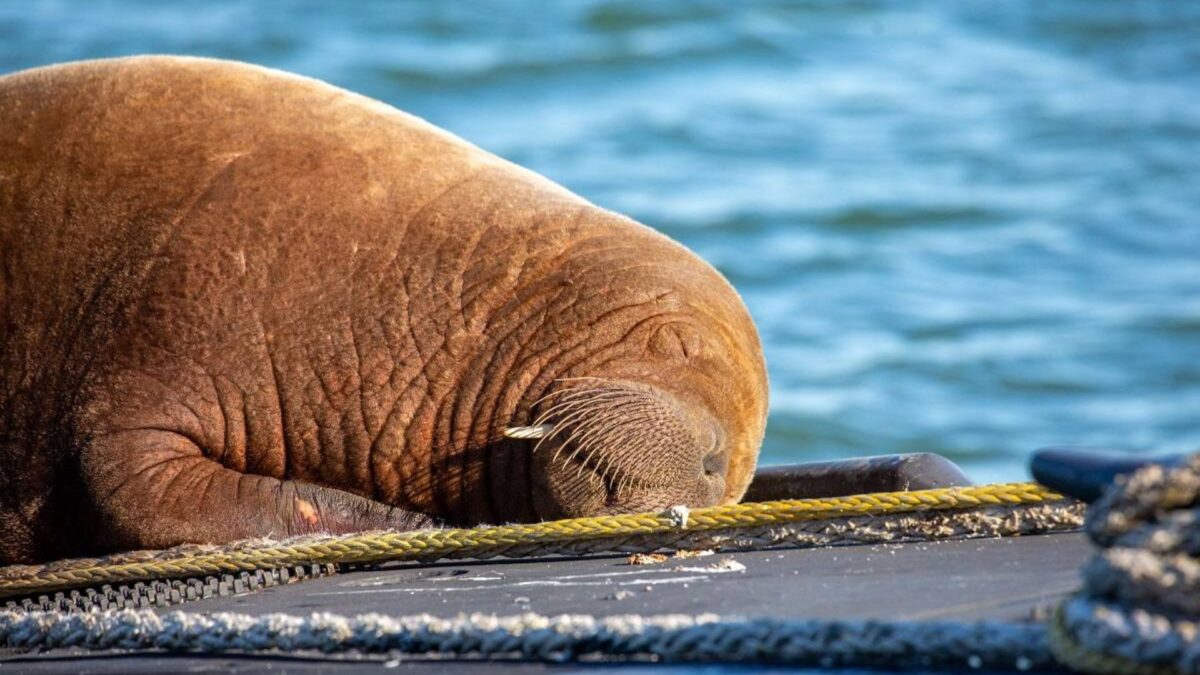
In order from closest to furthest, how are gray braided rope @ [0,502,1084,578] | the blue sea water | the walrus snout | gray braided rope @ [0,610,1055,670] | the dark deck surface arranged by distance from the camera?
gray braided rope @ [0,610,1055,670]
the dark deck surface
gray braided rope @ [0,502,1084,578]
the walrus snout
the blue sea water

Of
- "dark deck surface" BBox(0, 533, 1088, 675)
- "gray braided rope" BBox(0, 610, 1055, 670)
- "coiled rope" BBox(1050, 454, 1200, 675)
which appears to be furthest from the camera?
"dark deck surface" BBox(0, 533, 1088, 675)

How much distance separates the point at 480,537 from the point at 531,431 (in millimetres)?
666

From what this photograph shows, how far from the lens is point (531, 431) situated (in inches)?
159

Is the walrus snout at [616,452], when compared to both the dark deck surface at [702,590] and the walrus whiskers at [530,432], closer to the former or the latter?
the walrus whiskers at [530,432]

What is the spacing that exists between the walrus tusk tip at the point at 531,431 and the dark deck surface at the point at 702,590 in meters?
0.53

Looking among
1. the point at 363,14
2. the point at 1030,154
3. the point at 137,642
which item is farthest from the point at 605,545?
the point at 363,14

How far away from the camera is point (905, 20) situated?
20672mm

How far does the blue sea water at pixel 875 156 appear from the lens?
12320 mm

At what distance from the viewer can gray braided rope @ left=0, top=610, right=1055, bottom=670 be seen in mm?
2320

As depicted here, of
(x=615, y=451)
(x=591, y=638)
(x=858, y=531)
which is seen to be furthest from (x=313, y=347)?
(x=591, y=638)

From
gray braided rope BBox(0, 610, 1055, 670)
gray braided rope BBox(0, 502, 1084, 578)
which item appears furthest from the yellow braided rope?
gray braided rope BBox(0, 610, 1055, 670)

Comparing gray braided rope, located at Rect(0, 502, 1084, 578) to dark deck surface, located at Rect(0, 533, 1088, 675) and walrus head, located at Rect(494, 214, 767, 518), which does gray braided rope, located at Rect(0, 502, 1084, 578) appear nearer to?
dark deck surface, located at Rect(0, 533, 1088, 675)

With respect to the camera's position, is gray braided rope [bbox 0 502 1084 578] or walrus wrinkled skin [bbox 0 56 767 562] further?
walrus wrinkled skin [bbox 0 56 767 562]

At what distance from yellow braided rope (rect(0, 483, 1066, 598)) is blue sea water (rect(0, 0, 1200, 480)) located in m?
7.98
